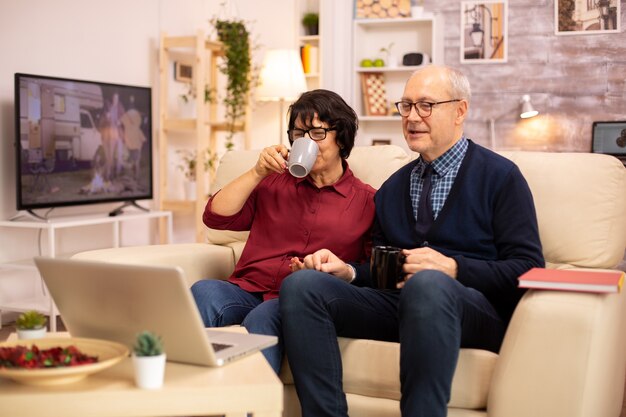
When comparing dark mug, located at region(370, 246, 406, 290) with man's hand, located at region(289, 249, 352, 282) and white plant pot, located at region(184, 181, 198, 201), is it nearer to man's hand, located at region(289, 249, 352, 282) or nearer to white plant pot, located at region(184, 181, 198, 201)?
man's hand, located at region(289, 249, 352, 282)

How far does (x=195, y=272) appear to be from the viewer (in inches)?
103

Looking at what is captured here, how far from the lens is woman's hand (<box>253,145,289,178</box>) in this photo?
2.39 m

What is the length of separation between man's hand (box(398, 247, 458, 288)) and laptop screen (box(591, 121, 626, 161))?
390 centimetres

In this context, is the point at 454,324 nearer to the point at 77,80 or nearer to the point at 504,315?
the point at 504,315

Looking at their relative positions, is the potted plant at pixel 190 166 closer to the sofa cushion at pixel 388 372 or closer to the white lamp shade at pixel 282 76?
the white lamp shade at pixel 282 76

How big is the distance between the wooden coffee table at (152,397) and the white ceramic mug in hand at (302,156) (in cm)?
85

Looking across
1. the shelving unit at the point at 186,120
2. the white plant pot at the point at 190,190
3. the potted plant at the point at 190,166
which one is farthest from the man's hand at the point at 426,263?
the white plant pot at the point at 190,190

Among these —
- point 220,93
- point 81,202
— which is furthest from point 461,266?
point 220,93

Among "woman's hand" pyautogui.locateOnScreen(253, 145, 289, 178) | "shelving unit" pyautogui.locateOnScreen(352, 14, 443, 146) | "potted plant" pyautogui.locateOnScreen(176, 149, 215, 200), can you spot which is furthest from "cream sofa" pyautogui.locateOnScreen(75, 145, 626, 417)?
"shelving unit" pyautogui.locateOnScreen(352, 14, 443, 146)

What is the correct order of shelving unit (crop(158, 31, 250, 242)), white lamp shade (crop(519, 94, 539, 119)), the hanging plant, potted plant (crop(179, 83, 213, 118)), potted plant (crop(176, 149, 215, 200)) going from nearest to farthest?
shelving unit (crop(158, 31, 250, 242)), the hanging plant, potted plant (crop(176, 149, 215, 200)), potted plant (crop(179, 83, 213, 118)), white lamp shade (crop(519, 94, 539, 119))

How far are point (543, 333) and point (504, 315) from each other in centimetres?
34

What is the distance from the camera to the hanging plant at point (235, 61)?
17.2 ft

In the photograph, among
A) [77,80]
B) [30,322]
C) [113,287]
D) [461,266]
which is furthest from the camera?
[77,80]

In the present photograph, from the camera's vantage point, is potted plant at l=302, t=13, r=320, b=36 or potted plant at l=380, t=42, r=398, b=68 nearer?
potted plant at l=380, t=42, r=398, b=68
